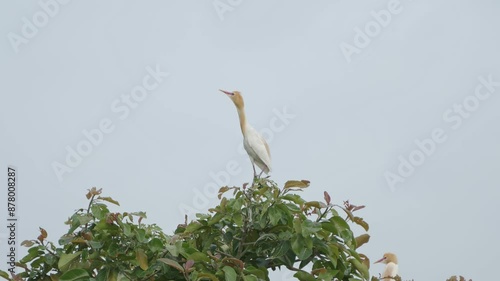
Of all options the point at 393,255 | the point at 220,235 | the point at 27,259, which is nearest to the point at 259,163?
the point at 393,255

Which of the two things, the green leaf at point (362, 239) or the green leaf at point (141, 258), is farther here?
the green leaf at point (362, 239)

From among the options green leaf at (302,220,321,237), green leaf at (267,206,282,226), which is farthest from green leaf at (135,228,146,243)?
green leaf at (302,220,321,237)

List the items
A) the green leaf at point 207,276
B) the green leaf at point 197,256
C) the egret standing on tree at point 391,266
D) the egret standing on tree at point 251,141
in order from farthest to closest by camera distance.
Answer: the egret standing on tree at point 251,141
the egret standing on tree at point 391,266
the green leaf at point 197,256
the green leaf at point 207,276

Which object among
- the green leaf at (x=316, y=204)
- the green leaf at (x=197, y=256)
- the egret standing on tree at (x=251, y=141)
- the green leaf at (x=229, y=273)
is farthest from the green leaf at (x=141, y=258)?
the egret standing on tree at (x=251, y=141)

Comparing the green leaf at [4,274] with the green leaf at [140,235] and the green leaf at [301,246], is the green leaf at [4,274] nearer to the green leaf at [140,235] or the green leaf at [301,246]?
the green leaf at [140,235]

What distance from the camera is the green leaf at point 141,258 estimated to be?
7.39ft

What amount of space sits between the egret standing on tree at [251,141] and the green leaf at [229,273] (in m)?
1.50

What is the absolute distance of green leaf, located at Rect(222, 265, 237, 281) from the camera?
211 centimetres

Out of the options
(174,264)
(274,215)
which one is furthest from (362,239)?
(174,264)

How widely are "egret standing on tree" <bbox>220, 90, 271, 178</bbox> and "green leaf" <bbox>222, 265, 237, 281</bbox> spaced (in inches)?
59.0

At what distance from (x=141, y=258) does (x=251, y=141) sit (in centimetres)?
149

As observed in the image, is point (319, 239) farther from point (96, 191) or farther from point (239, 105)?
point (239, 105)

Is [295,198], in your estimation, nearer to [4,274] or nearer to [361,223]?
[361,223]

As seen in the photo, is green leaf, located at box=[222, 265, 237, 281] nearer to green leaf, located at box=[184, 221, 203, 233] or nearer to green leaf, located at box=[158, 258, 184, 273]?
green leaf, located at box=[158, 258, 184, 273]
